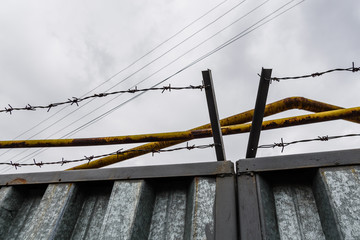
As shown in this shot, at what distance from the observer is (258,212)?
169 cm

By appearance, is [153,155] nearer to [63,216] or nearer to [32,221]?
[63,216]

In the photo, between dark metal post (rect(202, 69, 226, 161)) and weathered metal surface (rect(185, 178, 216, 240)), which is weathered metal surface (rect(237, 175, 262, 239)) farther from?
dark metal post (rect(202, 69, 226, 161))

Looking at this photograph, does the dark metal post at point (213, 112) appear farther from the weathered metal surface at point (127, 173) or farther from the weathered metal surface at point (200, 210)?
the weathered metal surface at point (200, 210)

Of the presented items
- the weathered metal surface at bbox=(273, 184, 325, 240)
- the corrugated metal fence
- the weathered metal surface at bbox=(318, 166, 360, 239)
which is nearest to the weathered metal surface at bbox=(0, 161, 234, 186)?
the corrugated metal fence

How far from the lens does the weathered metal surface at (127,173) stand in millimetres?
1993

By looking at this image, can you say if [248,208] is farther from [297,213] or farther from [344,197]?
[344,197]

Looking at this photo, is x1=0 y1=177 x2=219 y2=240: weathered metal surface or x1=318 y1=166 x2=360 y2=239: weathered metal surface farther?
x1=0 y1=177 x2=219 y2=240: weathered metal surface

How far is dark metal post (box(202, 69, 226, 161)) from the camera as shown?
6.66 feet

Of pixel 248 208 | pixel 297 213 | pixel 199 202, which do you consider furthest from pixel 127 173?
pixel 297 213

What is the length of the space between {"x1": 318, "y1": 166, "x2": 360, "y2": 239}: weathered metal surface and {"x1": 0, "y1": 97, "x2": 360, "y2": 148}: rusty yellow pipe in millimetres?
1355

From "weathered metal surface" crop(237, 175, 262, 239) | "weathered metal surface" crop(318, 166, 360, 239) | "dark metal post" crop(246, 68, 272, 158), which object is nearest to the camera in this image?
"weathered metal surface" crop(318, 166, 360, 239)

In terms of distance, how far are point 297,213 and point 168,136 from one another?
4.99 ft

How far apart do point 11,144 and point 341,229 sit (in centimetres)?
347

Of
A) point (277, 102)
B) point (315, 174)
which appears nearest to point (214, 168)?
point (315, 174)
